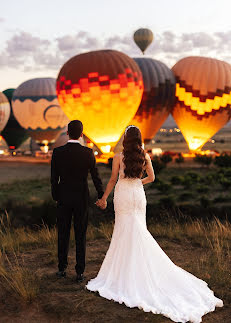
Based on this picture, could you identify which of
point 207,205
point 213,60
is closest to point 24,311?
point 207,205

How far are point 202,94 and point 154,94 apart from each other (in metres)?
3.55

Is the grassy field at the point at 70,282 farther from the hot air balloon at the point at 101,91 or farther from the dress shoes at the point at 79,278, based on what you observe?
the hot air balloon at the point at 101,91

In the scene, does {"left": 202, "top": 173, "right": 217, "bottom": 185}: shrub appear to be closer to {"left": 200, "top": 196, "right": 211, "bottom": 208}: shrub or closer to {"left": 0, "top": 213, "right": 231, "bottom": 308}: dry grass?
{"left": 200, "top": 196, "right": 211, "bottom": 208}: shrub

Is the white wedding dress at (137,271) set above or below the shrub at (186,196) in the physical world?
above

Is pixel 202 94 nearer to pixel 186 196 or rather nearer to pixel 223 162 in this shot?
pixel 223 162

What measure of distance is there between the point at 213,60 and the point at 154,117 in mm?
6266

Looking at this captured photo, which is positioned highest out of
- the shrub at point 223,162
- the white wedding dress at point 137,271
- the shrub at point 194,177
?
the white wedding dress at point 137,271

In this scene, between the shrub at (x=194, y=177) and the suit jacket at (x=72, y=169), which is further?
the shrub at (x=194, y=177)

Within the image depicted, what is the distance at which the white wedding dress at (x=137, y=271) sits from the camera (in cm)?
432

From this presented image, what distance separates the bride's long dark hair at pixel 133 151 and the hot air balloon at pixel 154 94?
23765 mm

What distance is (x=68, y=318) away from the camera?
398cm

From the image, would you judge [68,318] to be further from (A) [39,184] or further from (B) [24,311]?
(A) [39,184]

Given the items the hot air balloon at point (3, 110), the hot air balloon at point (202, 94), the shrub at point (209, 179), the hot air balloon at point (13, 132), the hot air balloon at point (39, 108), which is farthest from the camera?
the hot air balloon at point (13, 132)

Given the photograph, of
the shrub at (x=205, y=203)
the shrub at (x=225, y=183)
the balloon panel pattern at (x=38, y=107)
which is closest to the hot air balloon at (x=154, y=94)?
the balloon panel pattern at (x=38, y=107)
